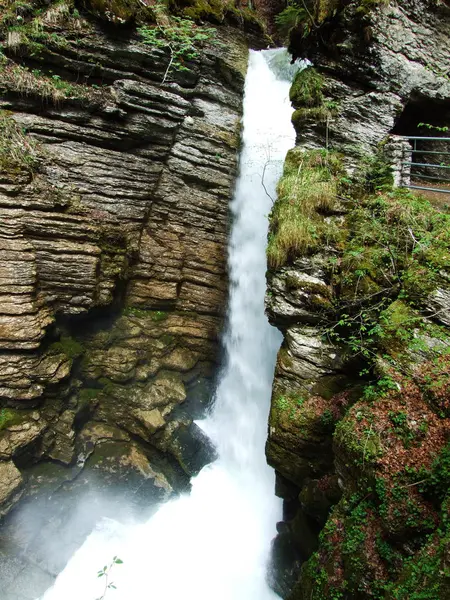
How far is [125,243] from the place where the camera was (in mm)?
8523

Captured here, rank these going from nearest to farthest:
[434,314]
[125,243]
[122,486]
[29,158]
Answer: [434,314] < [29,158] < [122,486] < [125,243]

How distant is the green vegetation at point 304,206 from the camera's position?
19.7ft

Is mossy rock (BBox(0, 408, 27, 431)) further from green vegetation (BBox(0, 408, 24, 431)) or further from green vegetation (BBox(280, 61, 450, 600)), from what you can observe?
green vegetation (BBox(280, 61, 450, 600))

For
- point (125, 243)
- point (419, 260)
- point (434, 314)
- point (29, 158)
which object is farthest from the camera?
point (125, 243)

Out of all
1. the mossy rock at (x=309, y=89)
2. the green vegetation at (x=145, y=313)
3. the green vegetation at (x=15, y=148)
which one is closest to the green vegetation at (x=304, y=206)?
the mossy rock at (x=309, y=89)

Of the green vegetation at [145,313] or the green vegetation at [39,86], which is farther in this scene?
the green vegetation at [145,313]

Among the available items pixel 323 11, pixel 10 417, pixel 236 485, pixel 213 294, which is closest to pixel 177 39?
pixel 323 11

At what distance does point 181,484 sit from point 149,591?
2.03 m

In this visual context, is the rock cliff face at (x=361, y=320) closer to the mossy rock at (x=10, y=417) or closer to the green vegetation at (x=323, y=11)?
the green vegetation at (x=323, y=11)

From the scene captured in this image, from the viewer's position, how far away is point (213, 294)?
31.2 feet

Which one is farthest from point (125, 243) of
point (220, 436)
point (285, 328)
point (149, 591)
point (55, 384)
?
point (149, 591)

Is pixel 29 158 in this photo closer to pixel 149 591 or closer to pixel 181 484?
pixel 181 484

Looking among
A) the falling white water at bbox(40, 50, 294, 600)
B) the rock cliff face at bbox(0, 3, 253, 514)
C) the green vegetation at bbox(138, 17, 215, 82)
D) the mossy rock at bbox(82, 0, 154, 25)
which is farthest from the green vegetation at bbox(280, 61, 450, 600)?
the mossy rock at bbox(82, 0, 154, 25)

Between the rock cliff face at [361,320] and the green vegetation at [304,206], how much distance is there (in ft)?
0.08
